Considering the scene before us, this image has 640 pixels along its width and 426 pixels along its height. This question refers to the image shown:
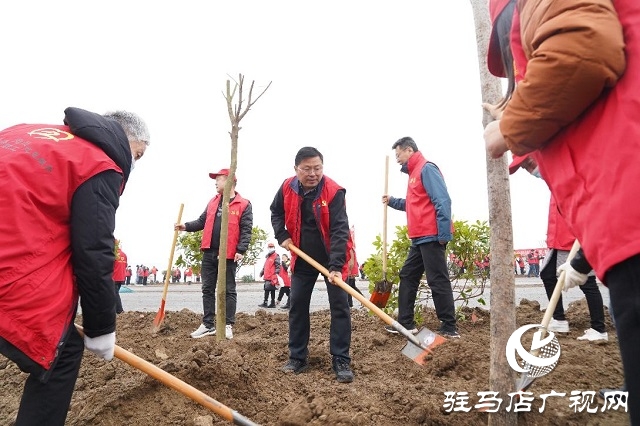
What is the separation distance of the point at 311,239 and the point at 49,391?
2594 millimetres

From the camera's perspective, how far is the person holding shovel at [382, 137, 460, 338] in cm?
507

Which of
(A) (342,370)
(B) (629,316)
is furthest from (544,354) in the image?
(B) (629,316)

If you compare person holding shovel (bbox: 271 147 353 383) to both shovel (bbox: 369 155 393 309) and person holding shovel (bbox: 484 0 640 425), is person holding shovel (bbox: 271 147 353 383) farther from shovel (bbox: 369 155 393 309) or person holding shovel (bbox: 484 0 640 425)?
person holding shovel (bbox: 484 0 640 425)

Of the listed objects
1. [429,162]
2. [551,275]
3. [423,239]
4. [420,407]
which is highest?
[429,162]

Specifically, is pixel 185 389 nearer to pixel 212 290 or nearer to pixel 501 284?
pixel 501 284

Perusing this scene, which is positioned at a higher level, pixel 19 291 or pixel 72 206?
pixel 72 206

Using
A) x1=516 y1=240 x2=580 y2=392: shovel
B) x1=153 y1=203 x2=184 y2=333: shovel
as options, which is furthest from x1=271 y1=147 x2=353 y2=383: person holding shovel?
x1=153 y1=203 x2=184 y2=333: shovel

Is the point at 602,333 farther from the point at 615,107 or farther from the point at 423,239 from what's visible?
the point at 615,107

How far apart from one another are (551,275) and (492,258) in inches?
119

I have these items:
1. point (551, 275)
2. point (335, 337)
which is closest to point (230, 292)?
point (335, 337)

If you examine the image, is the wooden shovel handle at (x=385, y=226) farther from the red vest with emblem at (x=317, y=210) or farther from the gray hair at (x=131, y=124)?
the gray hair at (x=131, y=124)

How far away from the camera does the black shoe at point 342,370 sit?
3.70 meters

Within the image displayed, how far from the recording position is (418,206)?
17.4 ft

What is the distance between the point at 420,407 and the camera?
273 centimetres
